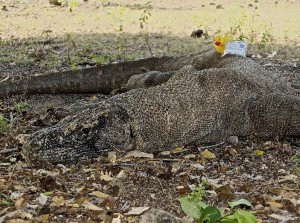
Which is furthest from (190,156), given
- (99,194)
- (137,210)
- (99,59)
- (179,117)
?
(99,59)

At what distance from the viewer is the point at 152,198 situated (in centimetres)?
319

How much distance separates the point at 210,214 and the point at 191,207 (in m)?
0.13

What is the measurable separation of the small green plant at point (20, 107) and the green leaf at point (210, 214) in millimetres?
2817

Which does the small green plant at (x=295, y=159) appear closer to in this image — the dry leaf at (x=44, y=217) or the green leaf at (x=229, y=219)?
the green leaf at (x=229, y=219)

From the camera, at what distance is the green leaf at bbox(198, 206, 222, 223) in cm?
246

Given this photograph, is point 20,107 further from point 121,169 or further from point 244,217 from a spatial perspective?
point 244,217

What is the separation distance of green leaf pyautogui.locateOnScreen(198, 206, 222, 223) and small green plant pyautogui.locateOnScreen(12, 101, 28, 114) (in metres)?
2.82

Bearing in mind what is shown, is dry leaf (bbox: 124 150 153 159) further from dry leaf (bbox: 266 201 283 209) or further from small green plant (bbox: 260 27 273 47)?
small green plant (bbox: 260 27 273 47)

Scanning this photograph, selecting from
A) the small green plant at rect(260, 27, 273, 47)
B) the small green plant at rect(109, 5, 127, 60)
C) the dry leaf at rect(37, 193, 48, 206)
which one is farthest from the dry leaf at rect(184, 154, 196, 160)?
the small green plant at rect(260, 27, 273, 47)

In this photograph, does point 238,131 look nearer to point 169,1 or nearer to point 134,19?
point 134,19

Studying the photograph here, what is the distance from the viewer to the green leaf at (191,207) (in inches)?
100

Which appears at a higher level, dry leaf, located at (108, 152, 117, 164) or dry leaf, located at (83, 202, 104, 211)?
dry leaf, located at (83, 202, 104, 211)

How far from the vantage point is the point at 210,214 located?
2.47m

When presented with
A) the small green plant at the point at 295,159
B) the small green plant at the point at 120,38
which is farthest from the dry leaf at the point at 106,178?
the small green plant at the point at 120,38
